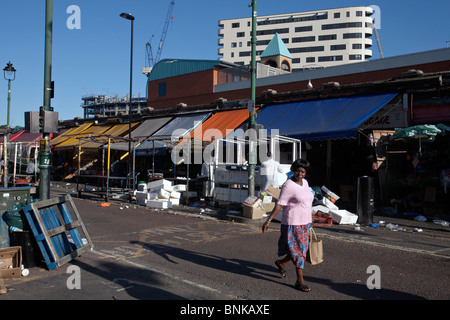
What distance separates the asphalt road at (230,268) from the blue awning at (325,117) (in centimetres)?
503

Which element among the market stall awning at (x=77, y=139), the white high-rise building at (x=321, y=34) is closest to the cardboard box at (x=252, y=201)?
the market stall awning at (x=77, y=139)

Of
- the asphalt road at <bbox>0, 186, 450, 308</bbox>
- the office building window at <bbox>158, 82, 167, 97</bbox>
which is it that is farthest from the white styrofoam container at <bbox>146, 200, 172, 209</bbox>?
the office building window at <bbox>158, 82, 167, 97</bbox>

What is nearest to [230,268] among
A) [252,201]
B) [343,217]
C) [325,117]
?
[252,201]

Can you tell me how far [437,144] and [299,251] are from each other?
1040cm

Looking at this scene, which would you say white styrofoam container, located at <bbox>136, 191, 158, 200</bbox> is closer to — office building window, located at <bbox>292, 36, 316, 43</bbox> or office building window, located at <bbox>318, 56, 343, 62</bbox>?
office building window, located at <bbox>318, 56, 343, 62</bbox>

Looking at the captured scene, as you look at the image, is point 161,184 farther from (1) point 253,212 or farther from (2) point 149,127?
(2) point 149,127

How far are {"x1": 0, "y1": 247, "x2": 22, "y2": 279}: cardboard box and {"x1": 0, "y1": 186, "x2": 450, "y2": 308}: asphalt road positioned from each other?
0.12m

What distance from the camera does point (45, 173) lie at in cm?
832

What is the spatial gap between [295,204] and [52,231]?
385cm

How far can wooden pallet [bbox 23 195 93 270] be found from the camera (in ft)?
19.9

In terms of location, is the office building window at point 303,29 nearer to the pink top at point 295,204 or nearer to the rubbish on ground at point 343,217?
the rubbish on ground at point 343,217

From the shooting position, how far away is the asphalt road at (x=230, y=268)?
5129 mm

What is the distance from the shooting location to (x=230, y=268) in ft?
20.8
